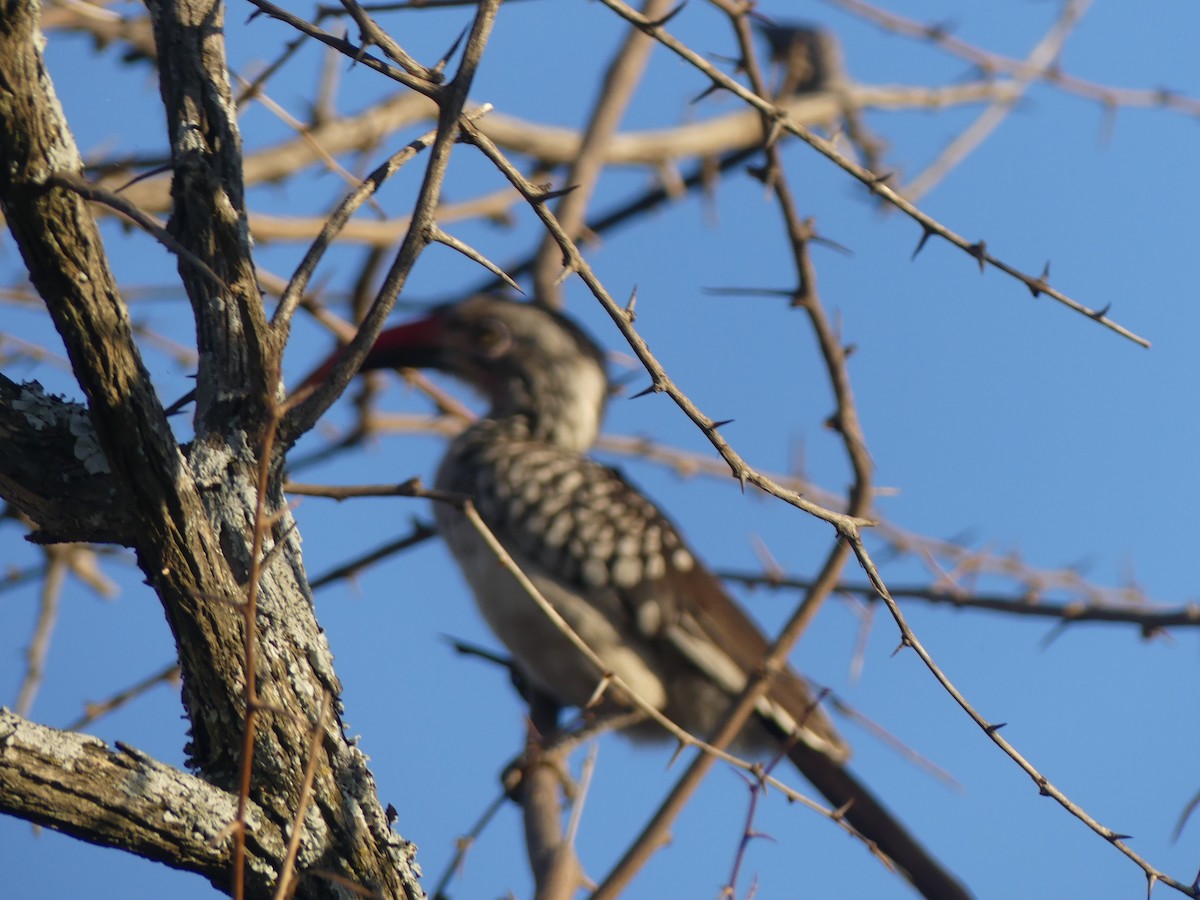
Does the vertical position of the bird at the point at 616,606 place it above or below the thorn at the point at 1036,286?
above

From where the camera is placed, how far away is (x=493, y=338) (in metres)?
4.27

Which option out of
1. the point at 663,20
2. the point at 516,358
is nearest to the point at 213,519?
the point at 663,20

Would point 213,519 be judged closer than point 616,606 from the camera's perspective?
Yes

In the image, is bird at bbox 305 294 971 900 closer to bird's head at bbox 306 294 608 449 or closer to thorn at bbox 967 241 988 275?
bird's head at bbox 306 294 608 449

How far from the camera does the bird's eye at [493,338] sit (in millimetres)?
4246

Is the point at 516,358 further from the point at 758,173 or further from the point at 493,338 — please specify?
the point at 758,173

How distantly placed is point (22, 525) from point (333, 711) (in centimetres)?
182

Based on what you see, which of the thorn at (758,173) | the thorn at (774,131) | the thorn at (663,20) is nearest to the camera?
the thorn at (663,20)

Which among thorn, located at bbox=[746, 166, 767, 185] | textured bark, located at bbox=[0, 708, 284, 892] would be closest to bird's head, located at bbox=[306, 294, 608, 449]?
thorn, located at bbox=[746, 166, 767, 185]

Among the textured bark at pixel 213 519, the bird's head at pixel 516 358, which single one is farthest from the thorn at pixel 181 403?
the bird's head at pixel 516 358

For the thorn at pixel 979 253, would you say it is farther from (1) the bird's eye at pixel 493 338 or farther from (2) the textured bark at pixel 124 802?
(1) the bird's eye at pixel 493 338

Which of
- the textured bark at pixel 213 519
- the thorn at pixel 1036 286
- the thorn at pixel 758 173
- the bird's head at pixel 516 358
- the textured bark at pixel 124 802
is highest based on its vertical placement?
the bird's head at pixel 516 358

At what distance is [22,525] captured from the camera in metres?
3.11

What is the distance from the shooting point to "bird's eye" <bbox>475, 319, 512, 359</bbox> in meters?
4.25
